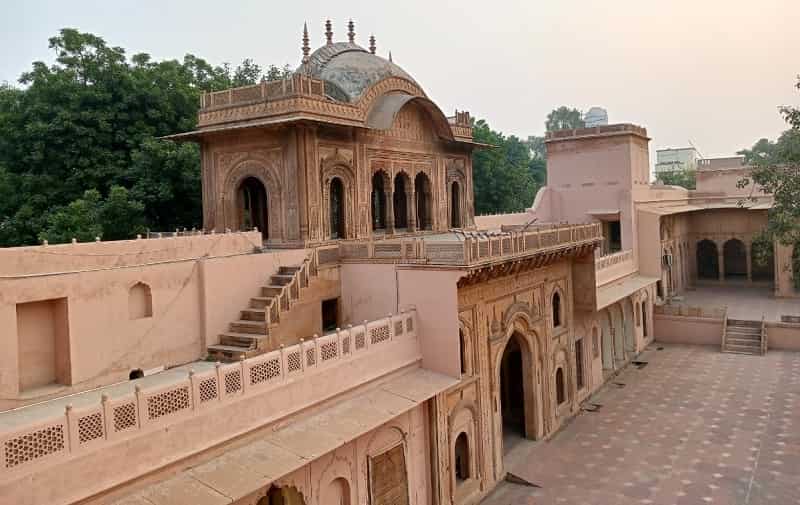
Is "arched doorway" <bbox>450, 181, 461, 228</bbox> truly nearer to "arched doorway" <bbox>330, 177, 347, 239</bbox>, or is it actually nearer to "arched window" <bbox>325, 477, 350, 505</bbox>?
"arched doorway" <bbox>330, 177, 347, 239</bbox>

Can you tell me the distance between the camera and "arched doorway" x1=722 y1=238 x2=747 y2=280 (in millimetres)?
40219

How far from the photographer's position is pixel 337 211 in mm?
17141

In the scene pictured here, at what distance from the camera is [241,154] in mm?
16656

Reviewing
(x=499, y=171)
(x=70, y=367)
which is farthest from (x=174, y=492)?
(x=499, y=171)

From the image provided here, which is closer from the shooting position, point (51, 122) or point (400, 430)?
point (400, 430)

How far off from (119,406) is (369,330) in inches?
206

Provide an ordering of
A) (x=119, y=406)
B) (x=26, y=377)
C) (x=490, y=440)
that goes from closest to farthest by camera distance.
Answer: (x=119, y=406), (x=26, y=377), (x=490, y=440)

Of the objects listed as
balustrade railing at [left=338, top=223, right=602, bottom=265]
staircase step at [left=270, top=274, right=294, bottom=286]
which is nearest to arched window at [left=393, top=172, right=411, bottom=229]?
balustrade railing at [left=338, top=223, right=602, bottom=265]

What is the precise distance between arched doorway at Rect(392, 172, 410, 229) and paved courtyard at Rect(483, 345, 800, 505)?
728cm

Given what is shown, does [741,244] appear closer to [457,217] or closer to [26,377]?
[457,217]

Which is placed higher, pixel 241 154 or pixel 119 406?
pixel 241 154

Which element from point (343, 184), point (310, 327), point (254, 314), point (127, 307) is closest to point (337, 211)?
point (343, 184)

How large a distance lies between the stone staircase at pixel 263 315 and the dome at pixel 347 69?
5.55 m

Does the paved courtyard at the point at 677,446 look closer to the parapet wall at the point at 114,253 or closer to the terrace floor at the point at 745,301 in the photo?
the terrace floor at the point at 745,301
